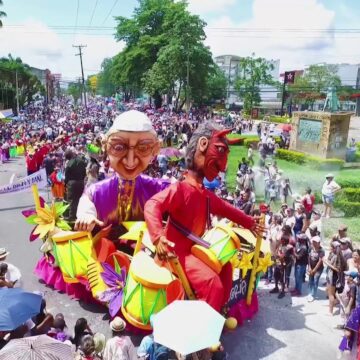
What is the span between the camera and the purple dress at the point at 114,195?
646 centimetres

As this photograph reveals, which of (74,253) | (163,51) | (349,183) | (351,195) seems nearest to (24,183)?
(74,253)

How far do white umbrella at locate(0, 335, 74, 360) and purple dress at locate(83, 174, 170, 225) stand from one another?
125 inches

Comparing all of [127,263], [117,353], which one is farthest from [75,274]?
[117,353]

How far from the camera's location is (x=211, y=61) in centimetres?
3559

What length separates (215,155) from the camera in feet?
18.0

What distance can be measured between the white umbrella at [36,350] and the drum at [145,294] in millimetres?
1920

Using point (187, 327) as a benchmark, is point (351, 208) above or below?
below

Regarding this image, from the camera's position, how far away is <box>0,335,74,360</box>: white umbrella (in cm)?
321

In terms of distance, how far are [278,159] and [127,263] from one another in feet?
53.9

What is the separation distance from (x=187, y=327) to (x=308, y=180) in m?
12.7

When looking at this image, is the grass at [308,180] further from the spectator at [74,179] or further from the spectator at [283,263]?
the spectator at [74,179]

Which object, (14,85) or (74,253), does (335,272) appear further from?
(14,85)

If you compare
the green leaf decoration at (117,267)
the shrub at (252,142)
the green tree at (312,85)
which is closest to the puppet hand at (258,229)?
the green leaf decoration at (117,267)

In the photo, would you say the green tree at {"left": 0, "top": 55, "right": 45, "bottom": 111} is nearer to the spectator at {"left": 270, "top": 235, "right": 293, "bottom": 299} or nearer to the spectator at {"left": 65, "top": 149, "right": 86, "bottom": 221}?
the spectator at {"left": 65, "top": 149, "right": 86, "bottom": 221}
